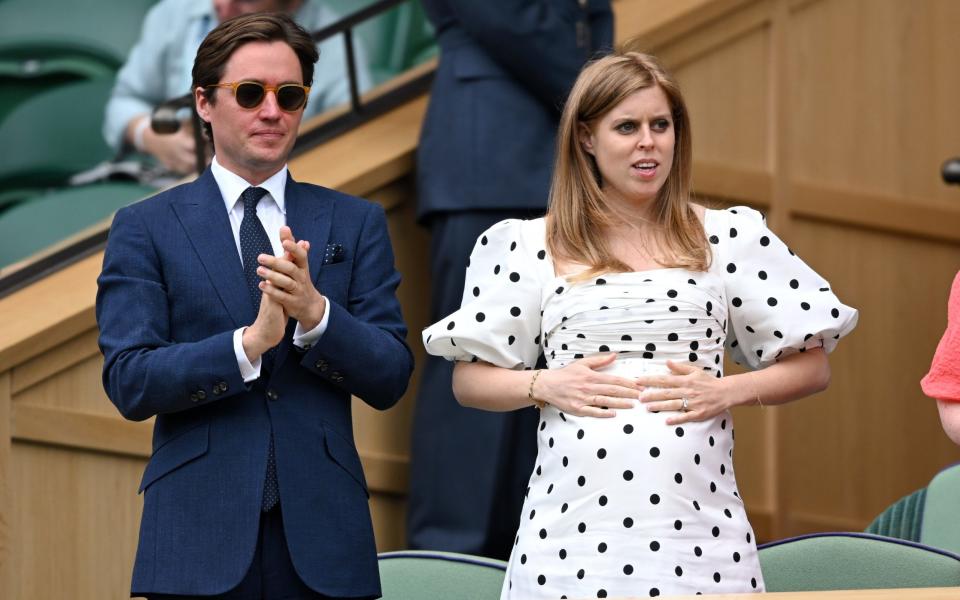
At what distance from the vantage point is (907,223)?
5.38 meters

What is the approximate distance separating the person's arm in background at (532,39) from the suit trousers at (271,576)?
Result: 1.95 meters

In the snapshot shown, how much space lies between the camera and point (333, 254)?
274 centimetres

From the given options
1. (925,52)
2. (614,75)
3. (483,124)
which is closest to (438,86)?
(483,124)

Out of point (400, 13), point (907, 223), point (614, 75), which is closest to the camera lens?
point (614, 75)

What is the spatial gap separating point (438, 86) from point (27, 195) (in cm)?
201

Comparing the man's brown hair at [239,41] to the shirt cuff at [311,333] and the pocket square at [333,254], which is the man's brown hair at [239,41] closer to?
the pocket square at [333,254]

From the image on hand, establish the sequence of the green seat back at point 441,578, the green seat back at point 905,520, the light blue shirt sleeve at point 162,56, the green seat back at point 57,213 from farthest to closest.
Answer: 1. the light blue shirt sleeve at point 162,56
2. the green seat back at point 57,213
3. the green seat back at point 905,520
4. the green seat back at point 441,578

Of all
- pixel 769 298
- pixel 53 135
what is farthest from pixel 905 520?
pixel 53 135

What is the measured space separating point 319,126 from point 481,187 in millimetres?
669

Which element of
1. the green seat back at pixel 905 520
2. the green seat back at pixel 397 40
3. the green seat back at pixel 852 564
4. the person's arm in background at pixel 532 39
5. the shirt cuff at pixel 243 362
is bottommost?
the green seat back at pixel 852 564

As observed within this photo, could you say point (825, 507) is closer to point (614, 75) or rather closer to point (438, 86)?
point (438, 86)

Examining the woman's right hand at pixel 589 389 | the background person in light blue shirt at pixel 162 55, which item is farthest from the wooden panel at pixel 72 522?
the woman's right hand at pixel 589 389

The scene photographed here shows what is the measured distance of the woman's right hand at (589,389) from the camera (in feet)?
8.91

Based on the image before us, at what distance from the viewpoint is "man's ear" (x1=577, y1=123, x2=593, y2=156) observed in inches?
116
